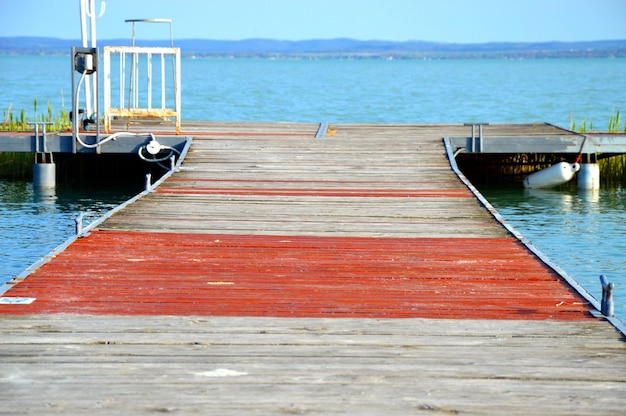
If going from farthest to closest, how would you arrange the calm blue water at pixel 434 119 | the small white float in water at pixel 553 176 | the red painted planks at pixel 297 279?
the small white float in water at pixel 553 176
the calm blue water at pixel 434 119
the red painted planks at pixel 297 279

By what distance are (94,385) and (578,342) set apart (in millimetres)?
3022

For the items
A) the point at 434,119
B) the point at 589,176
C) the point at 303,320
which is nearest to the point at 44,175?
the point at 589,176

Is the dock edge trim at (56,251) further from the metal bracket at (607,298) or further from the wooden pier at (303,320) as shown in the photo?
the metal bracket at (607,298)

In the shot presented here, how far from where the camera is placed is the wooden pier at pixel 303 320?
18.2ft

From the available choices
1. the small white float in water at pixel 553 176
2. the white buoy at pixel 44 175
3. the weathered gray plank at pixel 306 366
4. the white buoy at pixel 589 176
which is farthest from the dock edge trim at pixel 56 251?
the white buoy at pixel 589 176

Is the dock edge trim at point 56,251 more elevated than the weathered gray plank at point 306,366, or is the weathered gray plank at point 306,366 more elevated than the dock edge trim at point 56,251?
the dock edge trim at point 56,251

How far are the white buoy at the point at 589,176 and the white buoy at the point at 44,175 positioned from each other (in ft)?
31.4

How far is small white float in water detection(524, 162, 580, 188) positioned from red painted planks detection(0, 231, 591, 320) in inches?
351

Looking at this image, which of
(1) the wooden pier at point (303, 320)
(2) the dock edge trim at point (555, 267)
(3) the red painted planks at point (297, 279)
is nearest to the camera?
(1) the wooden pier at point (303, 320)

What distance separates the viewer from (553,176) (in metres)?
18.9

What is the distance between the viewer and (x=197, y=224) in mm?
10938

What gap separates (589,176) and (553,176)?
2.11 feet

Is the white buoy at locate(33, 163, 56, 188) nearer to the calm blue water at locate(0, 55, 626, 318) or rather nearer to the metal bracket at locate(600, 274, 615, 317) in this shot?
the calm blue water at locate(0, 55, 626, 318)

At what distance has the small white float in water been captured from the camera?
1861cm
